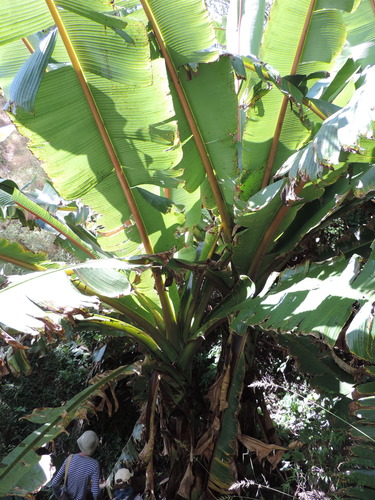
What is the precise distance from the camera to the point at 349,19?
10.3ft

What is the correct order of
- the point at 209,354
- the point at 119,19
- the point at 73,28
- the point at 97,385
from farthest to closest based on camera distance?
1. the point at 209,354
2. the point at 97,385
3. the point at 73,28
4. the point at 119,19

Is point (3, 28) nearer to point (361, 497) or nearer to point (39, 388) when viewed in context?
point (361, 497)

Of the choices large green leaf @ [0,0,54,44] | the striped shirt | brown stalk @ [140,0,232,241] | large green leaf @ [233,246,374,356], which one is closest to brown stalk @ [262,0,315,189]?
brown stalk @ [140,0,232,241]

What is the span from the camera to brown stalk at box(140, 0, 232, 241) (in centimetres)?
232

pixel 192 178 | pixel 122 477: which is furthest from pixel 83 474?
pixel 192 178

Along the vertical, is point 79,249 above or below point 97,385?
above

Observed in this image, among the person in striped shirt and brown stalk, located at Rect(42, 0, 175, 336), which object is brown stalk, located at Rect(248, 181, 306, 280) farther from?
the person in striped shirt

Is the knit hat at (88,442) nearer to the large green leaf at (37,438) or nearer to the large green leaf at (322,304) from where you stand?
the large green leaf at (37,438)

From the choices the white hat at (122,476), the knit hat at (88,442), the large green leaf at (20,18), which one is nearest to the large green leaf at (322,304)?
the large green leaf at (20,18)

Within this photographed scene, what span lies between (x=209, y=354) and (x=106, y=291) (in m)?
3.01

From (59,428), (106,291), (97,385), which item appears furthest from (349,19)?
(59,428)

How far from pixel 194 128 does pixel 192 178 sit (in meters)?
0.26

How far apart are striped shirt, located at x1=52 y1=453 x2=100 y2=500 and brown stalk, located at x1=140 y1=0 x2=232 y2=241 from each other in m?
1.84

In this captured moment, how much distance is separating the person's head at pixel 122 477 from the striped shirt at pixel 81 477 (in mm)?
189
